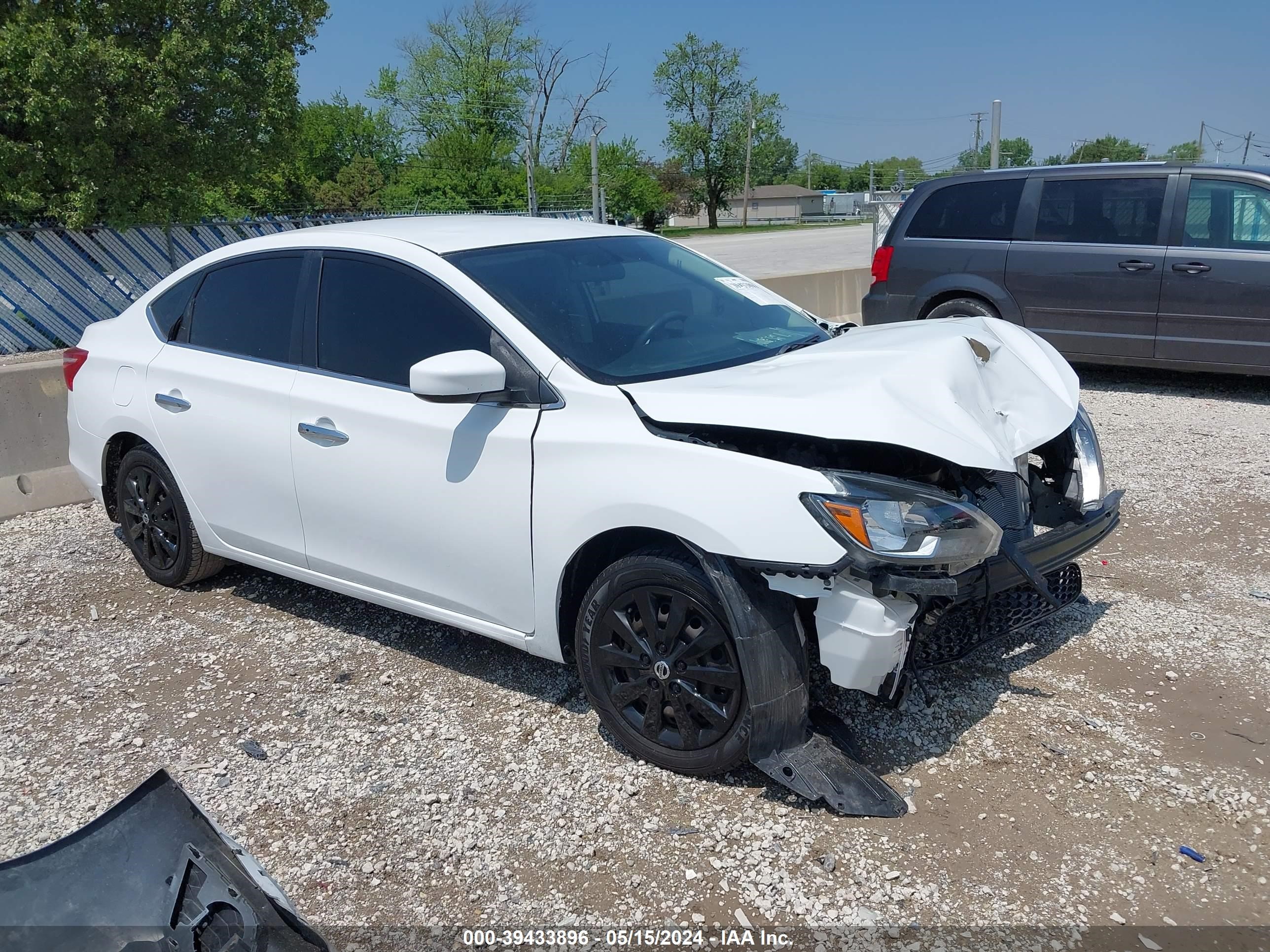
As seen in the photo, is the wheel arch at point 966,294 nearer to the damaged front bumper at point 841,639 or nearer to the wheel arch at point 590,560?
the damaged front bumper at point 841,639

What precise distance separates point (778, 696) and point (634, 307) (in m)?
1.72

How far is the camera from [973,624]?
328 cm

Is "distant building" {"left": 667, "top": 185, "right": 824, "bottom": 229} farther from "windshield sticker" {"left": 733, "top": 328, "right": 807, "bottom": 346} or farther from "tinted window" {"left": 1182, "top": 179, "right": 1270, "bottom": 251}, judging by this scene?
"windshield sticker" {"left": 733, "top": 328, "right": 807, "bottom": 346}

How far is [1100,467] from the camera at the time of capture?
3904mm

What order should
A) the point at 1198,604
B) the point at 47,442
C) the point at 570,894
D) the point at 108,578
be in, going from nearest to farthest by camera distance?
1. the point at 570,894
2. the point at 1198,604
3. the point at 108,578
4. the point at 47,442

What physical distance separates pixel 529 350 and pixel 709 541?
1021mm

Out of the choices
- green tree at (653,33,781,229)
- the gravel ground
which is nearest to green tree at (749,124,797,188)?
green tree at (653,33,781,229)

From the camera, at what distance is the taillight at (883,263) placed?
9344mm

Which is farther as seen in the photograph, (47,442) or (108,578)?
(47,442)

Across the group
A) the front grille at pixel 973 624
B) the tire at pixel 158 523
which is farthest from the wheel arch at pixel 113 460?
the front grille at pixel 973 624

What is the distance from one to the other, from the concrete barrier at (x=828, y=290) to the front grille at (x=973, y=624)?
725 cm

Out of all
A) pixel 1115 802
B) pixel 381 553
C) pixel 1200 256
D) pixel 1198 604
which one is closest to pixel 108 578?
pixel 381 553

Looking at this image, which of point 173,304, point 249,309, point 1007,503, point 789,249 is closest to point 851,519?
point 1007,503

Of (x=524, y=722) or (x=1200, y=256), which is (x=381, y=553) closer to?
(x=524, y=722)
